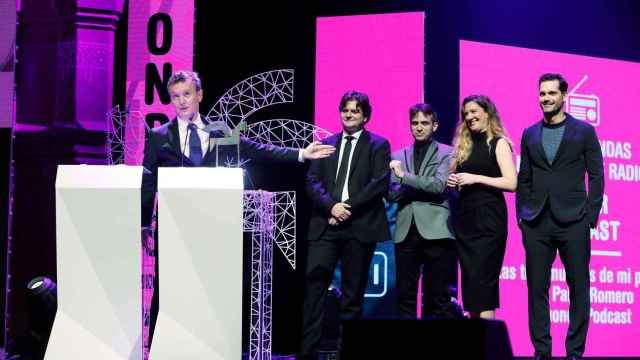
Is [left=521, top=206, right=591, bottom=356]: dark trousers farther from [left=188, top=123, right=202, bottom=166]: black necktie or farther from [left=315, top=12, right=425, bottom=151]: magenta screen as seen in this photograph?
[left=188, top=123, right=202, bottom=166]: black necktie

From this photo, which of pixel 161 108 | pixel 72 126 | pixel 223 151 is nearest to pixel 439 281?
pixel 223 151

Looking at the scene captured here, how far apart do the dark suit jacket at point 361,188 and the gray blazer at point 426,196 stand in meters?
0.14

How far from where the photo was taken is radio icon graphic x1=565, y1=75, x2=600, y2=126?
21.4 ft

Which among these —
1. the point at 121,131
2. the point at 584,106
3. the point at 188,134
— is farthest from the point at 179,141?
the point at 584,106

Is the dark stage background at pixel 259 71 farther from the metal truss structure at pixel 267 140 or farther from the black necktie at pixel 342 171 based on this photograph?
the black necktie at pixel 342 171

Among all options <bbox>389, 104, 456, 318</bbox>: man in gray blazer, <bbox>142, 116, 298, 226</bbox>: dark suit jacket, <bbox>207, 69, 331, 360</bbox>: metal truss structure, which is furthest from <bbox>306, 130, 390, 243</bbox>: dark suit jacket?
<bbox>142, 116, 298, 226</bbox>: dark suit jacket

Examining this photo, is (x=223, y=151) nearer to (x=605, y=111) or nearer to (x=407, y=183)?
(x=407, y=183)

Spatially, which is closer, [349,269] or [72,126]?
[349,269]

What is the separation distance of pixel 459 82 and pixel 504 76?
465mm

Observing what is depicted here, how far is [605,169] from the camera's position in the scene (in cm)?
650

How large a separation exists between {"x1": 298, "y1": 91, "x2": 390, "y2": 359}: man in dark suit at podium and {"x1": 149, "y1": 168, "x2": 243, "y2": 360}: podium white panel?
1.26 metres

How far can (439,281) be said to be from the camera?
4.74m

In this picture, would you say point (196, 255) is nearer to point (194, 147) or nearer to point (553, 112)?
point (194, 147)

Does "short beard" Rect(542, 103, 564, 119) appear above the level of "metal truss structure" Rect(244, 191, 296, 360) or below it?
above
